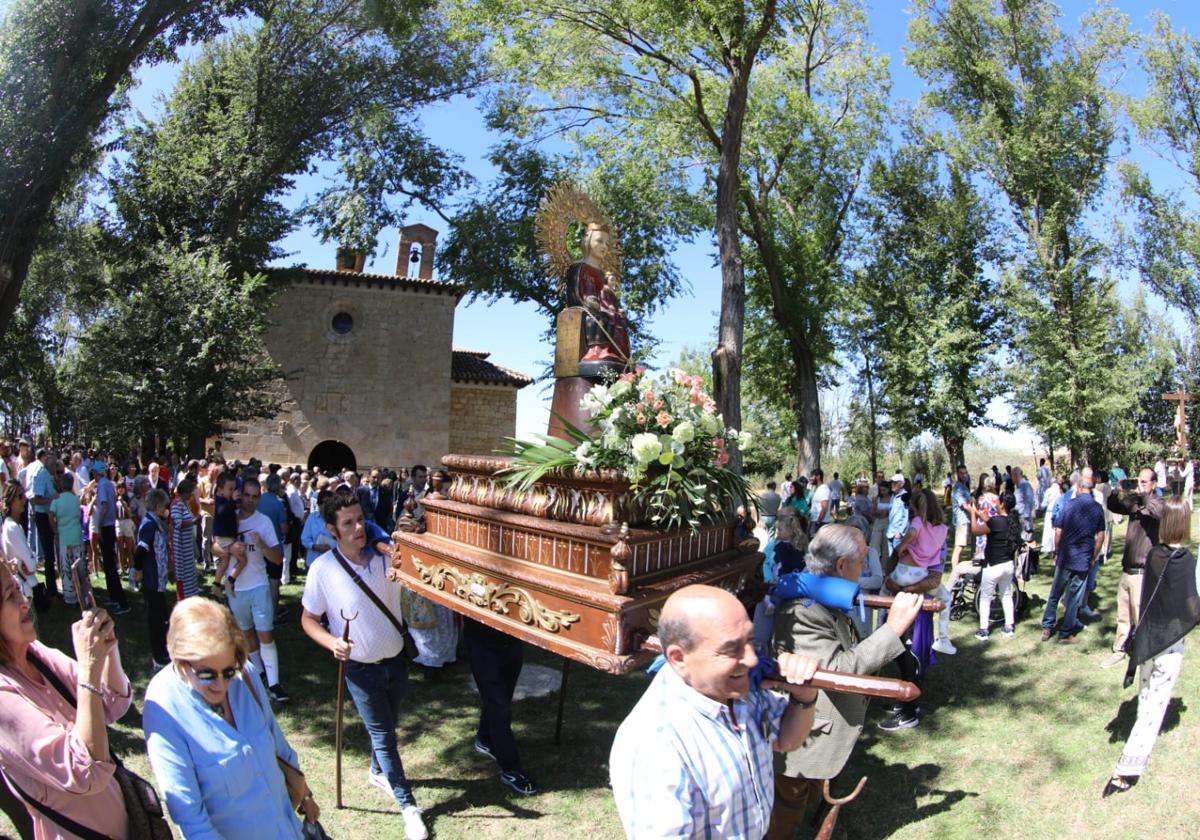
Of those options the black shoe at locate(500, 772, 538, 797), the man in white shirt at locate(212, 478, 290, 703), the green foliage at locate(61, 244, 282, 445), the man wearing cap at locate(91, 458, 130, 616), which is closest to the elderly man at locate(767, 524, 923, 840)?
the black shoe at locate(500, 772, 538, 797)

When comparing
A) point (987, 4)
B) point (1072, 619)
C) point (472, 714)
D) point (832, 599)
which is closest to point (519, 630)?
point (832, 599)

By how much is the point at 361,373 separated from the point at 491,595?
23.2 meters

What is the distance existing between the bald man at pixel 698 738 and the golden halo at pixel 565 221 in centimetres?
440

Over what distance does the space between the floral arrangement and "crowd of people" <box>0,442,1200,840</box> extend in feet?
2.03

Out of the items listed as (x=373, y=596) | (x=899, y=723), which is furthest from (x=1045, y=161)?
(x=373, y=596)

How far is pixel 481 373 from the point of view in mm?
27938

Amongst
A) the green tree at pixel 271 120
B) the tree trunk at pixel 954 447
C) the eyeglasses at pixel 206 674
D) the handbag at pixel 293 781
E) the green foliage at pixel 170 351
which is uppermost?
the green tree at pixel 271 120

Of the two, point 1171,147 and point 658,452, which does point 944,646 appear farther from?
point 1171,147

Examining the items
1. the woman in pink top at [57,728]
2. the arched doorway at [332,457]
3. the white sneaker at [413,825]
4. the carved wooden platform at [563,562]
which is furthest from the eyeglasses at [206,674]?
the arched doorway at [332,457]

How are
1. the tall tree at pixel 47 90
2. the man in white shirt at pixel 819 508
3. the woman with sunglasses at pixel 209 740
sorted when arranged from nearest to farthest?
1. the woman with sunglasses at pixel 209 740
2. the tall tree at pixel 47 90
3. the man in white shirt at pixel 819 508

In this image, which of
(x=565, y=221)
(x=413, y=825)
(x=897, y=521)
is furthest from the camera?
(x=897, y=521)

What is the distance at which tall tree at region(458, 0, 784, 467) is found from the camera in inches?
442

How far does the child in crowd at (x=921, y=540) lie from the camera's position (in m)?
7.05

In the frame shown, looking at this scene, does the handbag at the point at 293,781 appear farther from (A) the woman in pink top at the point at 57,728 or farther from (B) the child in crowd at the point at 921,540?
(B) the child in crowd at the point at 921,540
